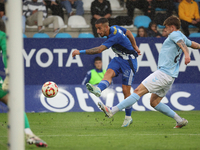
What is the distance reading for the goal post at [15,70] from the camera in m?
3.46

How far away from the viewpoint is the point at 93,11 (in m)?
13.2

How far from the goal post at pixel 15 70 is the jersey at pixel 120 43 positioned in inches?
119

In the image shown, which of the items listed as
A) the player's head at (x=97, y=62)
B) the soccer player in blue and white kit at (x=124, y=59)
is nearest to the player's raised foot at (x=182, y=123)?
the soccer player in blue and white kit at (x=124, y=59)

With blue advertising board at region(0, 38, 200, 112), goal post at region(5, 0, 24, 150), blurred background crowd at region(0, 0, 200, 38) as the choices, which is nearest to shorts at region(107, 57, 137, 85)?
goal post at region(5, 0, 24, 150)

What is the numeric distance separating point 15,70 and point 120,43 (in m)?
3.47

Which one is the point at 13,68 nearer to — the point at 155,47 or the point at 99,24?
the point at 99,24

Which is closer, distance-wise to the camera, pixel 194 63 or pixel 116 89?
pixel 116 89

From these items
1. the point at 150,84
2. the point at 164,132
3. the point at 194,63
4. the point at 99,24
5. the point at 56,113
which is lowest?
the point at 56,113

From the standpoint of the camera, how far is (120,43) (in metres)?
6.68

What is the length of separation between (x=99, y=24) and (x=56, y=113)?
401 centimetres

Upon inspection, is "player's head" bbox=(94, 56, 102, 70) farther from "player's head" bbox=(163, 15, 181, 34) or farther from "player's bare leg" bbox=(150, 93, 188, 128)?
"player's head" bbox=(163, 15, 181, 34)

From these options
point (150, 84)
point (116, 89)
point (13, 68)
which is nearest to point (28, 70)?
point (116, 89)

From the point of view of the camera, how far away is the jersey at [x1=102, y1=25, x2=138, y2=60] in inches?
253

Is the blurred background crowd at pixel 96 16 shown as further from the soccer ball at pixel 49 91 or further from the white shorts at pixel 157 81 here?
the white shorts at pixel 157 81
